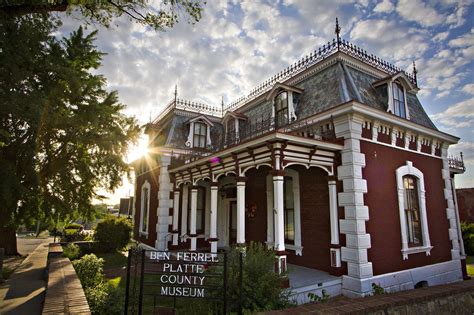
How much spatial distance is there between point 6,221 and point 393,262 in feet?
52.5

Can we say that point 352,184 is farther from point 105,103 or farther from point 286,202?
point 105,103

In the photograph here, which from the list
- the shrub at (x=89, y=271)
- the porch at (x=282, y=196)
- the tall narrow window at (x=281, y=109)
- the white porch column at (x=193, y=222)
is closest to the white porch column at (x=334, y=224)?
the porch at (x=282, y=196)

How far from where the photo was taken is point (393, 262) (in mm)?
9477

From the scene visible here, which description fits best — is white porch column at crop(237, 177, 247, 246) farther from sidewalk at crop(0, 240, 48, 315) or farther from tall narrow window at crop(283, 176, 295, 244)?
sidewalk at crop(0, 240, 48, 315)

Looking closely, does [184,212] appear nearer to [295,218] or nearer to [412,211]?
[295,218]

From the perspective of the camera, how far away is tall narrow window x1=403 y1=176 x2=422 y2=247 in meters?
10.6

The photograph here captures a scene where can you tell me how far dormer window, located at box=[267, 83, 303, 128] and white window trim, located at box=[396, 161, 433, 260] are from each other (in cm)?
447

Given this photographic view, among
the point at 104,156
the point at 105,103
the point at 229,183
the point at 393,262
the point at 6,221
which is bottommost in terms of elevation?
the point at 393,262

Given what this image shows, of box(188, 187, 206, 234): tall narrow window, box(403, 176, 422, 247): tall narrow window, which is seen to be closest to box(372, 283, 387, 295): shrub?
box(403, 176, 422, 247): tall narrow window

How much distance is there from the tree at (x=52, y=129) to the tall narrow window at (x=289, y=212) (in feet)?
26.8

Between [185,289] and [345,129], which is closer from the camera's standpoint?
[185,289]

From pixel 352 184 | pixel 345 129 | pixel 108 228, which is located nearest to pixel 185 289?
pixel 352 184

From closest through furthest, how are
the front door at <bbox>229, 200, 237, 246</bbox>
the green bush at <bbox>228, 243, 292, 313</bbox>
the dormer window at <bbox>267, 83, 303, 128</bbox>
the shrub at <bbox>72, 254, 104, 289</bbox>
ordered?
the green bush at <bbox>228, 243, 292, 313</bbox>
the shrub at <bbox>72, 254, 104, 289</bbox>
the dormer window at <bbox>267, 83, 303, 128</bbox>
the front door at <bbox>229, 200, 237, 246</bbox>

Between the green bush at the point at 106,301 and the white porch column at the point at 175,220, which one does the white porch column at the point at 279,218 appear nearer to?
the green bush at the point at 106,301
